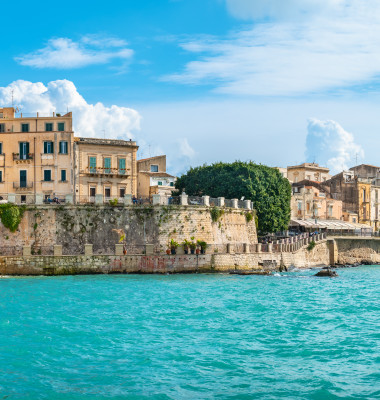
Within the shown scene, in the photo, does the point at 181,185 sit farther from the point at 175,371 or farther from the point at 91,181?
the point at 175,371

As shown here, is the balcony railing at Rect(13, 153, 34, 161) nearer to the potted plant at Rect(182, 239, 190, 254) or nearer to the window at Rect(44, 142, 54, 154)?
the window at Rect(44, 142, 54, 154)

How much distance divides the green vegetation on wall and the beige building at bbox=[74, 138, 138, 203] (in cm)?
913

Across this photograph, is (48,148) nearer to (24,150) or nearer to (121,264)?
(24,150)

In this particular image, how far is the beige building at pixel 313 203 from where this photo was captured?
74375 mm

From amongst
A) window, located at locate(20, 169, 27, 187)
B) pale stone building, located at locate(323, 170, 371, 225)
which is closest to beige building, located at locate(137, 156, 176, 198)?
window, located at locate(20, 169, 27, 187)

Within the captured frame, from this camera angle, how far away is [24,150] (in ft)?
168

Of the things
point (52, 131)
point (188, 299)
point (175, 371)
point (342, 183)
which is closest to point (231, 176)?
point (52, 131)

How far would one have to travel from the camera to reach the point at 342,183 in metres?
84.8

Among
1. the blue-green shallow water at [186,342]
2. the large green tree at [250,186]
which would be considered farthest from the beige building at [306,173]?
the blue-green shallow water at [186,342]

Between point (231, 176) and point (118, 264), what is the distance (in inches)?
713

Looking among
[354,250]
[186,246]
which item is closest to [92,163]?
[186,246]

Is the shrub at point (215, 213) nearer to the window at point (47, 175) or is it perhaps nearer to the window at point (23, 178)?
the window at point (47, 175)

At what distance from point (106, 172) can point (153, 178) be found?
38.7ft

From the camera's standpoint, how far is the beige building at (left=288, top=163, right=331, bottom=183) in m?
88.4
